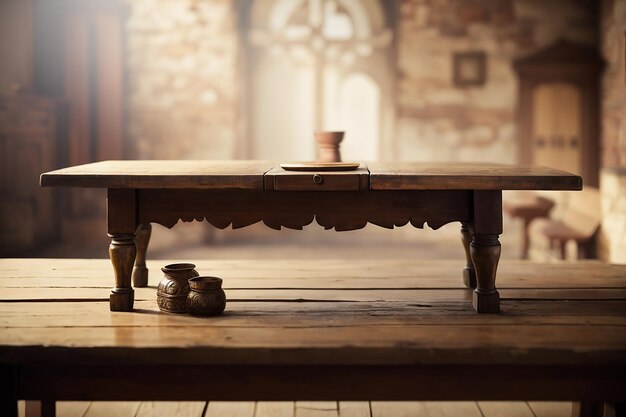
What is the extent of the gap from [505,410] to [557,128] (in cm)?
529

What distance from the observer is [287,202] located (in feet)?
8.79

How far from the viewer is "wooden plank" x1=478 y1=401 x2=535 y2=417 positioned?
3.20 metres

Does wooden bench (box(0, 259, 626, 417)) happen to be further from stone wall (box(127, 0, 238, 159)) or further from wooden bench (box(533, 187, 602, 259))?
stone wall (box(127, 0, 238, 159))

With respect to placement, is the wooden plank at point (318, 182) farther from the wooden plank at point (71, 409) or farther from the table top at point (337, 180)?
the wooden plank at point (71, 409)

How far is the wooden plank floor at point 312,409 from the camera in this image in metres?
3.21

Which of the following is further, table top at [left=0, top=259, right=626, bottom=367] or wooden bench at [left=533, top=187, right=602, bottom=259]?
wooden bench at [left=533, top=187, right=602, bottom=259]

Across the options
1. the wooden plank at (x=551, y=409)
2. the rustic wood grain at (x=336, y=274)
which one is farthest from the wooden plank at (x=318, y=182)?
the wooden plank at (x=551, y=409)

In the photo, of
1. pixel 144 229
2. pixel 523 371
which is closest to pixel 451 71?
pixel 144 229

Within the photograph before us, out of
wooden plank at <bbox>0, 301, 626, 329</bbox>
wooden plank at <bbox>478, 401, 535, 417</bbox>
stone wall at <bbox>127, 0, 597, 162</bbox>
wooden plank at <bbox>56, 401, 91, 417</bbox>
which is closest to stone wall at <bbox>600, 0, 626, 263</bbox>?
stone wall at <bbox>127, 0, 597, 162</bbox>

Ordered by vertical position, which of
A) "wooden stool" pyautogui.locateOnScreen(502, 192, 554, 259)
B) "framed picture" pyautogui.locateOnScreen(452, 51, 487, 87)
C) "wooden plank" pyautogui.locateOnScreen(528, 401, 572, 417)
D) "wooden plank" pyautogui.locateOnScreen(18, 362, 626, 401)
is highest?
"framed picture" pyautogui.locateOnScreen(452, 51, 487, 87)

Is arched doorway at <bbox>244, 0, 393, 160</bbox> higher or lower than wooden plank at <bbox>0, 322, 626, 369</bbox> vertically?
higher

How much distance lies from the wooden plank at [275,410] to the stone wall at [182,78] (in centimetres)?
486

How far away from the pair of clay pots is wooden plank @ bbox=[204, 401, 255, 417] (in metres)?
0.74

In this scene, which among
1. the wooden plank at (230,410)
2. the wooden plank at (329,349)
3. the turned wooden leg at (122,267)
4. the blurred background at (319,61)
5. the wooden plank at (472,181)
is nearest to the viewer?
the wooden plank at (329,349)
